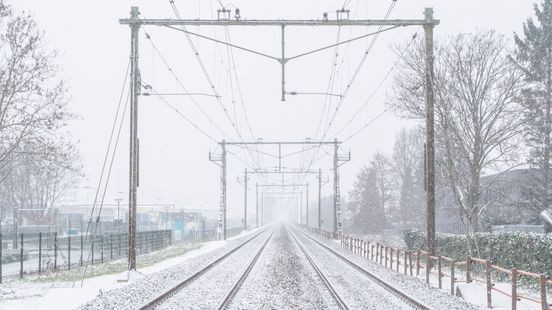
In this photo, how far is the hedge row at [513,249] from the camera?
61.4 feet

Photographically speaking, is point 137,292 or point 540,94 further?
point 540,94

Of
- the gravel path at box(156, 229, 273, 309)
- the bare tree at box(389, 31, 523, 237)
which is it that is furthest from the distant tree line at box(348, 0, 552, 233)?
the gravel path at box(156, 229, 273, 309)

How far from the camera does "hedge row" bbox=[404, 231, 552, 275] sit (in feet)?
61.4

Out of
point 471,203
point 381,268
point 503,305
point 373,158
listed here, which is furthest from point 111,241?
point 373,158

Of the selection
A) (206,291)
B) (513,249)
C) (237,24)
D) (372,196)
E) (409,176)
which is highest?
(237,24)

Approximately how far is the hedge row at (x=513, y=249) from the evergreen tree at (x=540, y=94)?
11.9 metres

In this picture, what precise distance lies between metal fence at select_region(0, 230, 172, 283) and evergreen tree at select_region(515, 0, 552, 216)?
22721 millimetres

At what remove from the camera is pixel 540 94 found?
37906mm

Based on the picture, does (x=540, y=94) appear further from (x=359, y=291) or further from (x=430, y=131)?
(x=359, y=291)

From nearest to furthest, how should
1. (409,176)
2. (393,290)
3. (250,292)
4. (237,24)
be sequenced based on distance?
(250,292) → (393,290) → (237,24) → (409,176)

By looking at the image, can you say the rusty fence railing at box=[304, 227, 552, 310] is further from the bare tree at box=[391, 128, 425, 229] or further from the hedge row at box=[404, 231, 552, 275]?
the bare tree at box=[391, 128, 425, 229]

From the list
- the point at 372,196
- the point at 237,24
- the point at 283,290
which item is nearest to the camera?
the point at 283,290

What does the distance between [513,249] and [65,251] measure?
1048 inches

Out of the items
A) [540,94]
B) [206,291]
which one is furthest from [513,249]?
[540,94]
